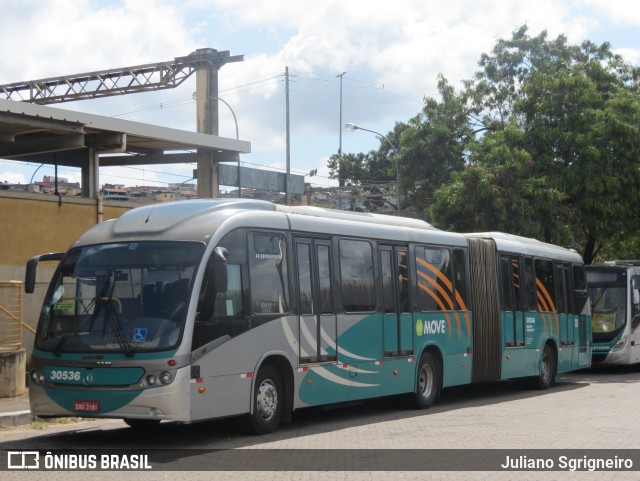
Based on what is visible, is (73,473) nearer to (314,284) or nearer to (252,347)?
(252,347)

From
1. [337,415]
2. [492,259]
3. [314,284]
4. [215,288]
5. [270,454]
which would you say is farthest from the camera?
[492,259]

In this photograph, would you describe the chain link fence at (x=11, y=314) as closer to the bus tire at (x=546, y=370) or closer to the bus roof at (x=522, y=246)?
the bus roof at (x=522, y=246)

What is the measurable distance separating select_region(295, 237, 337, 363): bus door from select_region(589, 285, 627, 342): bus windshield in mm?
14219

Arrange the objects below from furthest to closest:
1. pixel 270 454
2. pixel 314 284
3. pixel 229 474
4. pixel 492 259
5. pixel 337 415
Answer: pixel 492 259, pixel 337 415, pixel 314 284, pixel 270 454, pixel 229 474

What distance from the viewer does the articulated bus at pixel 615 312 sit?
86.7 feet

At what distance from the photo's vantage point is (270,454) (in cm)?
1107

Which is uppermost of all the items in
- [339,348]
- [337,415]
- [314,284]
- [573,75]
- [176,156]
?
[573,75]

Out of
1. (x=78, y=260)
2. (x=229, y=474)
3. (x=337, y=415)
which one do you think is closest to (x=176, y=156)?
(x=337, y=415)

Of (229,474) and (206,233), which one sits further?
(206,233)

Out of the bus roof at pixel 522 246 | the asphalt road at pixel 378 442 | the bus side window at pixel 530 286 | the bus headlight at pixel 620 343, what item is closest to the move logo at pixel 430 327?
the asphalt road at pixel 378 442

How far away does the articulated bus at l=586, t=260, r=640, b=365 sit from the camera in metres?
26.4

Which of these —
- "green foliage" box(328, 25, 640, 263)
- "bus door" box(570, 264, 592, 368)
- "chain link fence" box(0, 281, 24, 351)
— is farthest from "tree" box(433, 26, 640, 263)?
"chain link fence" box(0, 281, 24, 351)

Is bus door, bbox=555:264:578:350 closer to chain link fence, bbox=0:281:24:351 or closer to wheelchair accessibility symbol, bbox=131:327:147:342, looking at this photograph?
chain link fence, bbox=0:281:24:351

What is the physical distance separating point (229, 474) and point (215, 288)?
298 cm
